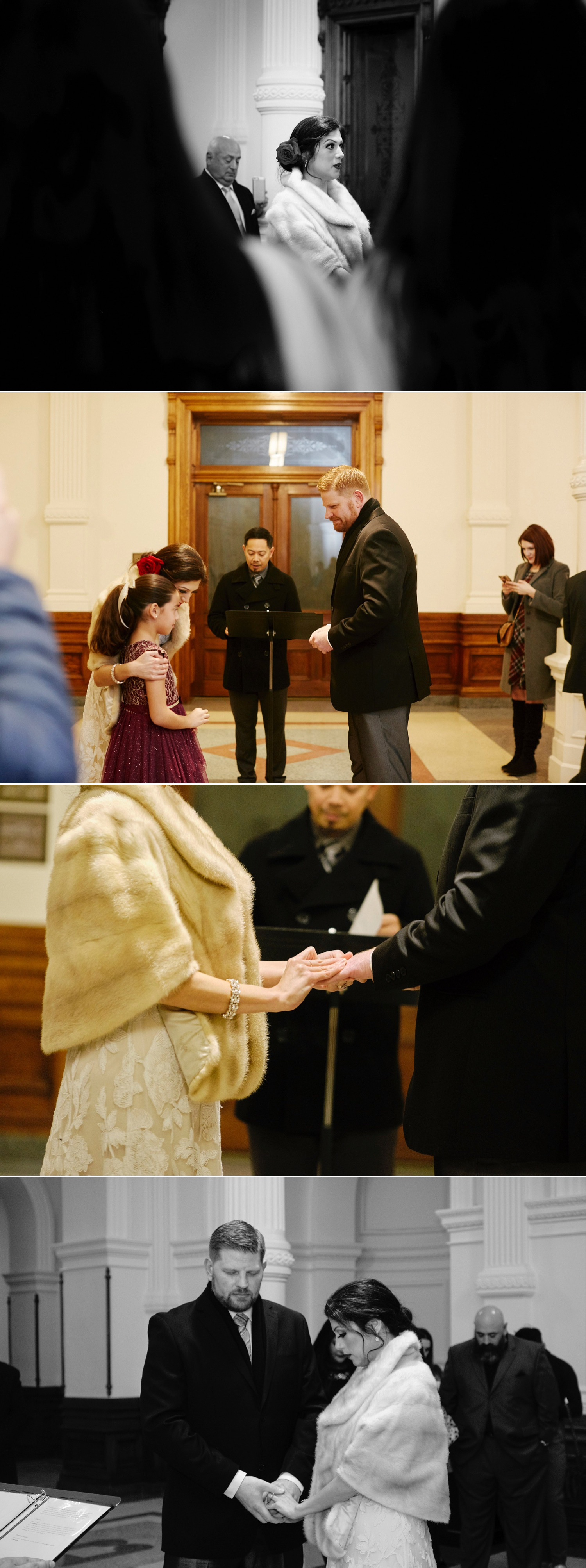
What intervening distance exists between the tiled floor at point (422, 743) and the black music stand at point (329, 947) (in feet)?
1.20

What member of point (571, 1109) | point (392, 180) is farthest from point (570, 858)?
point (392, 180)

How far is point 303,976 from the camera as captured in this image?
339 centimetres

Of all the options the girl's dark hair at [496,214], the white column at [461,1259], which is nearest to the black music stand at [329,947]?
the white column at [461,1259]

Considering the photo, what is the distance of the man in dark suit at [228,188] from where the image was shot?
11.1ft

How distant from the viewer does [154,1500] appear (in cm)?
346

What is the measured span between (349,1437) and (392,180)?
299cm

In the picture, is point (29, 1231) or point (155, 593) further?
point (29, 1231)

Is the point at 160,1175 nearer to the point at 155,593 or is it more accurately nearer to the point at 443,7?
the point at 155,593

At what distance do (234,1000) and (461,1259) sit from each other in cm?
84

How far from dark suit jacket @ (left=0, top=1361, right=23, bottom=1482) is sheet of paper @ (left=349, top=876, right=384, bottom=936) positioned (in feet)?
4.52

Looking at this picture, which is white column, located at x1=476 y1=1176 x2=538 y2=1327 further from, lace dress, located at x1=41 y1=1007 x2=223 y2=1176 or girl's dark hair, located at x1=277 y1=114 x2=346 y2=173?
girl's dark hair, located at x1=277 y1=114 x2=346 y2=173

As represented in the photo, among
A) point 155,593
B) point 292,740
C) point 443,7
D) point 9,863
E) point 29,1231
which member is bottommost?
point 29,1231

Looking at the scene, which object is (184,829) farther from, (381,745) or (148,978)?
(381,745)

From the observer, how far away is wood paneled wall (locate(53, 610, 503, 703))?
3.34 m
